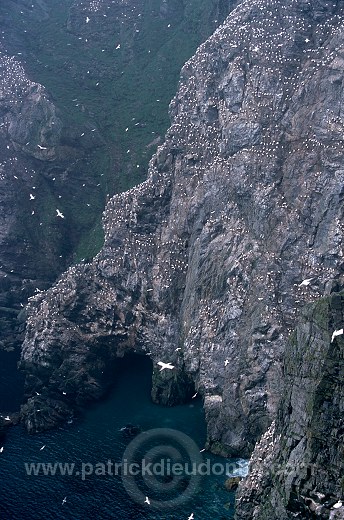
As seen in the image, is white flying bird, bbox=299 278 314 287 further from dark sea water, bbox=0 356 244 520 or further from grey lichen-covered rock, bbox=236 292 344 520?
dark sea water, bbox=0 356 244 520

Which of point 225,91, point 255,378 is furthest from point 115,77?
point 255,378

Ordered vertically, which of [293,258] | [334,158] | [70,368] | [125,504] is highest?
[334,158]

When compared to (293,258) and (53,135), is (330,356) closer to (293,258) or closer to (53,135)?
(293,258)

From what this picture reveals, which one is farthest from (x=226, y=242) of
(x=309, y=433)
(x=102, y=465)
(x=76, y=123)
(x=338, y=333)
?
(x=76, y=123)

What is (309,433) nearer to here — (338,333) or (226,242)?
(338,333)

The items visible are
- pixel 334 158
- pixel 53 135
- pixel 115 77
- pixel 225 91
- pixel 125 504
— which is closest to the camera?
pixel 125 504

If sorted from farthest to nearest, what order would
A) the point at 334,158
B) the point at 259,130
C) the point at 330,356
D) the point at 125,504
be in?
the point at 259,130 < the point at 334,158 < the point at 125,504 < the point at 330,356
